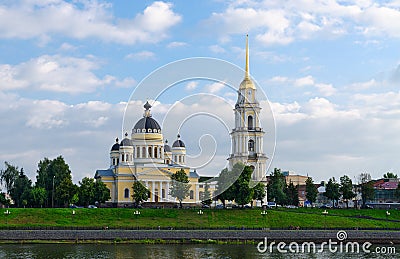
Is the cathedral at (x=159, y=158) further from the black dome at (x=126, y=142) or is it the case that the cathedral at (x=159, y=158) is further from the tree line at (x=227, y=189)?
the tree line at (x=227, y=189)

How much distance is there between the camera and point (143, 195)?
275 feet

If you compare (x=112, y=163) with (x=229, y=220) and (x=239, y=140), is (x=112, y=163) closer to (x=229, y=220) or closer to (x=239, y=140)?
(x=239, y=140)

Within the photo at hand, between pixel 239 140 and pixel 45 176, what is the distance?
28.6m

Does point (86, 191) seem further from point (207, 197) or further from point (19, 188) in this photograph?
point (207, 197)

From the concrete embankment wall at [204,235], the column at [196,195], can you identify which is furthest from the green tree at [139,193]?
the concrete embankment wall at [204,235]

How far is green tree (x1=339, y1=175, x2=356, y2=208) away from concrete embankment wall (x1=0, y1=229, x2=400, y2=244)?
96.1 feet

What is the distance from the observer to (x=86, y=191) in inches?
3268

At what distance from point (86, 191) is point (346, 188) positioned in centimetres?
3751

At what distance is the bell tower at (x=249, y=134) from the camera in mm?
93938

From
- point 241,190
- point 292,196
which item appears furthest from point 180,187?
point 292,196

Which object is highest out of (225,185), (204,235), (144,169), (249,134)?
(249,134)

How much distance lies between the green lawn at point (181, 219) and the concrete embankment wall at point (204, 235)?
6.01m

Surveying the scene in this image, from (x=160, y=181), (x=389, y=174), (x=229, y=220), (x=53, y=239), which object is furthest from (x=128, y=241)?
(x=389, y=174)

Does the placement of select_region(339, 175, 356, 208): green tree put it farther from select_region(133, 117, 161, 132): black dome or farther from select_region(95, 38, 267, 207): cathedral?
select_region(133, 117, 161, 132): black dome
